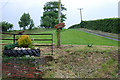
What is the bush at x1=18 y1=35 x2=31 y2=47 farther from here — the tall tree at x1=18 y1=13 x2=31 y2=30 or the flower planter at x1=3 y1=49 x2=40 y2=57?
Result: the tall tree at x1=18 y1=13 x2=31 y2=30

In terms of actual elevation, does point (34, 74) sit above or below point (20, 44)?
below

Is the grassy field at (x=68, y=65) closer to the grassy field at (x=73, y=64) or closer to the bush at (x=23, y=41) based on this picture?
the grassy field at (x=73, y=64)

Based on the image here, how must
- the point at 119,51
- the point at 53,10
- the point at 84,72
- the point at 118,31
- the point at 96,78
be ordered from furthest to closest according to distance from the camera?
the point at 53,10
the point at 118,31
the point at 119,51
the point at 84,72
the point at 96,78

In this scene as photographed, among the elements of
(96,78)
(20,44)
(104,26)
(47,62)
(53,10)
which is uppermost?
(53,10)

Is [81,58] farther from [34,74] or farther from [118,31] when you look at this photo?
[118,31]

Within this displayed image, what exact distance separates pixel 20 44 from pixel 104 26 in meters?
18.0

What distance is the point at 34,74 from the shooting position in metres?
5.35

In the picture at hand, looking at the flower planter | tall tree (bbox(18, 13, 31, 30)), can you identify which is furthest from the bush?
tall tree (bbox(18, 13, 31, 30))

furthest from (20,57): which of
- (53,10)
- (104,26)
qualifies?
(53,10)

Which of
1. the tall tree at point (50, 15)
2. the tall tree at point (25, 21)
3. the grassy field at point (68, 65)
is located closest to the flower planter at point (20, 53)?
the grassy field at point (68, 65)

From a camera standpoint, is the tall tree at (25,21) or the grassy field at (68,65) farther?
the tall tree at (25,21)

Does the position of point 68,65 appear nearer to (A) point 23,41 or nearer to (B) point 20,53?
(B) point 20,53

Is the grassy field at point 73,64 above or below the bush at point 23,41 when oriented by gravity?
below

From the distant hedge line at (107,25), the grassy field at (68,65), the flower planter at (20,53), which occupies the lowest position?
the grassy field at (68,65)
